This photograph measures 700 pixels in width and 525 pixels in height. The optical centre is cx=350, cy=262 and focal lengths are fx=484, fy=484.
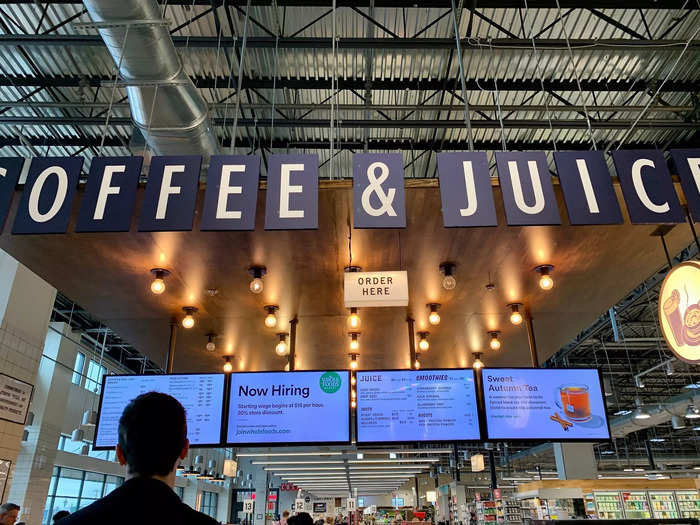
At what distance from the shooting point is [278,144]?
30.3 feet

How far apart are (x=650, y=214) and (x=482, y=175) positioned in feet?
4.04

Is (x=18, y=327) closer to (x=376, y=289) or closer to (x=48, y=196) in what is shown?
(x=48, y=196)

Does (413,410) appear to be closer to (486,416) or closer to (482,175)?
(486,416)

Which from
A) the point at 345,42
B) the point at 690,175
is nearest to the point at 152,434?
the point at 690,175

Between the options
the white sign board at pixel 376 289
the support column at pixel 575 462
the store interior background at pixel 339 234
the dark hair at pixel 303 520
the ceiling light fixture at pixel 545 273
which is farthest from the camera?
the support column at pixel 575 462

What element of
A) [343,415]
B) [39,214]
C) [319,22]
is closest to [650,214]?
[343,415]

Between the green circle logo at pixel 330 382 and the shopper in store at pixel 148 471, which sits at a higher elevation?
the green circle logo at pixel 330 382

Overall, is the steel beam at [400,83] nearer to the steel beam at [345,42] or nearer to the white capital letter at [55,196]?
the steel beam at [345,42]

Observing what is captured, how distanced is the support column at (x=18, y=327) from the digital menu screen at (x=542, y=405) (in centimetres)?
609

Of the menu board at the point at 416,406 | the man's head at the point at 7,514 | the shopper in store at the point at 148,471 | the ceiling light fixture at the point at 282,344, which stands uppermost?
the ceiling light fixture at the point at 282,344

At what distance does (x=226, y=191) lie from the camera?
355 centimetres

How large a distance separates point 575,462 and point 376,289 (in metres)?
18.7

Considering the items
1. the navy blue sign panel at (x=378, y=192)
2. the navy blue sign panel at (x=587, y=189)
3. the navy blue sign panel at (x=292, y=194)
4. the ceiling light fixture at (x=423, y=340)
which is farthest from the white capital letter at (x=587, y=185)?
the ceiling light fixture at (x=423, y=340)

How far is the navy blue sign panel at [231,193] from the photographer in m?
3.46
